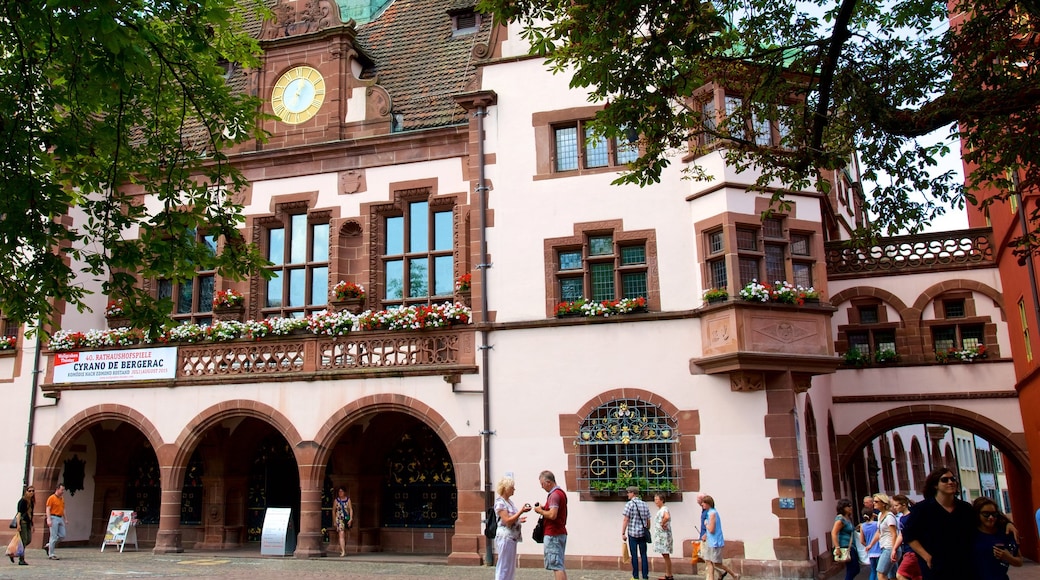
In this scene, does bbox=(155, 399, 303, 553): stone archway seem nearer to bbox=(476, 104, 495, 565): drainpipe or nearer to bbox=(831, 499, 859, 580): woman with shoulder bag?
bbox=(476, 104, 495, 565): drainpipe

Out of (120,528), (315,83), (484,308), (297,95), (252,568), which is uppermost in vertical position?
(315,83)

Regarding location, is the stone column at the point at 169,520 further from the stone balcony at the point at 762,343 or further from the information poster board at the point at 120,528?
the stone balcony at the point at 762,343

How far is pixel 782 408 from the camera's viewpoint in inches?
616

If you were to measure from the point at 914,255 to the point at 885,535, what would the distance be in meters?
10.8

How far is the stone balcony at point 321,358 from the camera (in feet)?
58.1

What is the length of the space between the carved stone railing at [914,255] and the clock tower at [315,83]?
10.7 meters

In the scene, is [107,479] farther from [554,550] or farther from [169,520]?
[554,550]

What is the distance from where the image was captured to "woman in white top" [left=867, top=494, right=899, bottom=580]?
11.7 meters

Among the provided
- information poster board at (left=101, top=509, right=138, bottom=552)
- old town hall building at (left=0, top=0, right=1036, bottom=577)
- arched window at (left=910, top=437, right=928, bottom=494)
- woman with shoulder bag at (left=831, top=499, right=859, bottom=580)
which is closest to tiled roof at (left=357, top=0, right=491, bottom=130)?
old town hall building at (left=0, top=0, right=1036, bottom=577)

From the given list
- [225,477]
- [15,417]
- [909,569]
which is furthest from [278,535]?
[909,569]

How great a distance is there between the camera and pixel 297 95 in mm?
21031

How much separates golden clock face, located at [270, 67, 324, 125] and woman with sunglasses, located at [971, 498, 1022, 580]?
17.1 metres

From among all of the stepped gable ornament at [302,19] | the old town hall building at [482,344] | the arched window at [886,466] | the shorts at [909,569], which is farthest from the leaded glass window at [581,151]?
the arched window at [886,466]

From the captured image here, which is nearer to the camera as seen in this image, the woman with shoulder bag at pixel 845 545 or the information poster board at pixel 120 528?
the woman with shoulder bag at pixel 845 545
